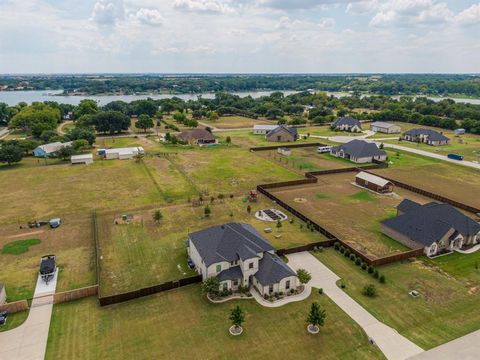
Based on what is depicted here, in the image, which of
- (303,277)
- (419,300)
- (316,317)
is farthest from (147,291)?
(419,300)

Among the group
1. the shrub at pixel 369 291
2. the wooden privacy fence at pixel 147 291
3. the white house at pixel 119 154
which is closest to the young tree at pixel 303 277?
the shrub at pixel 369 291

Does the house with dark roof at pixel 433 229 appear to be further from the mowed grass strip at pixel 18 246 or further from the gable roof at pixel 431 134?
the gable roof at pixel 431 134

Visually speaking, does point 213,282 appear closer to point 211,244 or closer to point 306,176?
point 211,244

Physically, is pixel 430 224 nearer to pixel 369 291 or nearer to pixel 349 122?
pixel 369 291

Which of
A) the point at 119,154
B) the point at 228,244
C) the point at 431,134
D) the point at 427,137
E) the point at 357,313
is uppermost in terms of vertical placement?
the point at 431,134

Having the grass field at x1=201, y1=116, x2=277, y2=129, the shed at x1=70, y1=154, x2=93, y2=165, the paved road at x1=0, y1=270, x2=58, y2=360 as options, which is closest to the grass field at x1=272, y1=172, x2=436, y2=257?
the paved road at x1=0, y1=270, x2=58, y2=360

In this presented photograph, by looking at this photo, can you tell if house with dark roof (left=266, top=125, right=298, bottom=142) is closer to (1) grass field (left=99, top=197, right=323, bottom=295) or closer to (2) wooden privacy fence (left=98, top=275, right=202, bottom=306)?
(1) grass field (left=99, top=197, right=323, bottom=295)

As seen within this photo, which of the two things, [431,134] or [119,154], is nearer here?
[119,154]
